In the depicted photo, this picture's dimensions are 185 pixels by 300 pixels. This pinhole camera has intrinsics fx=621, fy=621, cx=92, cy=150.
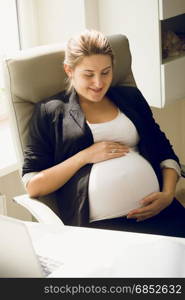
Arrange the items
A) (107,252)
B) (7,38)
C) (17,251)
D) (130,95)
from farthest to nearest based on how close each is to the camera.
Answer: (7,38)
(130,95)
(107,252)
(17,251)

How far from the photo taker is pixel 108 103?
2279mm

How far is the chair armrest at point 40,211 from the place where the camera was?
6.43ft

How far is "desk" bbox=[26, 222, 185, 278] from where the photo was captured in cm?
Result: 124

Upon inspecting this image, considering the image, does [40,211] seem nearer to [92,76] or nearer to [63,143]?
[63,143]

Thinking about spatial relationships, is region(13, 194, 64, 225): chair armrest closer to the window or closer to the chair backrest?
the chair backrest

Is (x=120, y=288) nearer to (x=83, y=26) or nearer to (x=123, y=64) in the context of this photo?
(x=123, y=64)

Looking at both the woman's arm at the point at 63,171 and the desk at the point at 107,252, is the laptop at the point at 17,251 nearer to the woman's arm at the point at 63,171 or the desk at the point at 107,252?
the desk at the point at 107,252

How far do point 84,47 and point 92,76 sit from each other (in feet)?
0.34

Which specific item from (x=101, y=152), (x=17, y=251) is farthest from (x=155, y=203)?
(x=17, y=251)

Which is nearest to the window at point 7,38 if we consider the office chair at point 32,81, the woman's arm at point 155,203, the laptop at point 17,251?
→ the office chair at point 32,81

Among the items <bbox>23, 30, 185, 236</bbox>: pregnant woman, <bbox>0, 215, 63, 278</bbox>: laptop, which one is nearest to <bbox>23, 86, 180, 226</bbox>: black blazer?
<bbox>23, 30, 185, 236</bbox>: pregnant woman

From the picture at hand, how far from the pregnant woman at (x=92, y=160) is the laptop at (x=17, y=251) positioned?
0.90 m

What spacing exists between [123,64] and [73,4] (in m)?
0.55

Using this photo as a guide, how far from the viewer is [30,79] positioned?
2.20 meters
